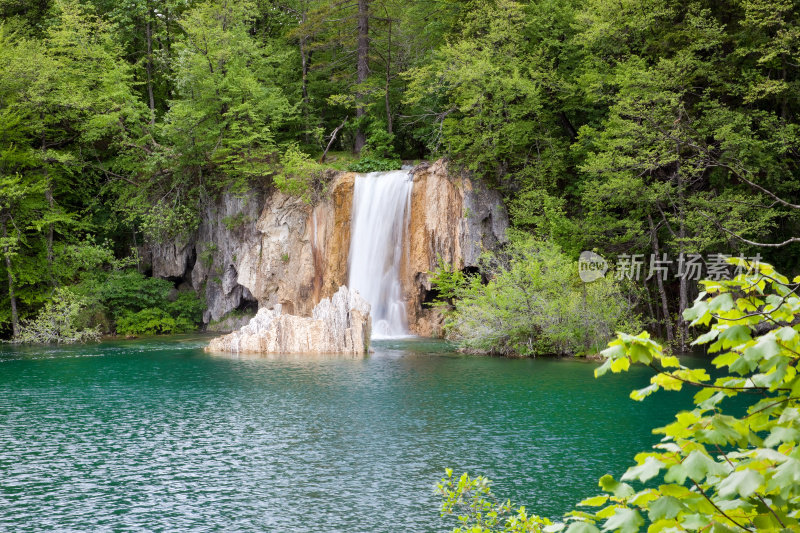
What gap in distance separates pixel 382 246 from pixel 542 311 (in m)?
10.8

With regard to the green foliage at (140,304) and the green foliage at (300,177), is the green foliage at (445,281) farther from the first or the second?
the green foliage at (140,304)

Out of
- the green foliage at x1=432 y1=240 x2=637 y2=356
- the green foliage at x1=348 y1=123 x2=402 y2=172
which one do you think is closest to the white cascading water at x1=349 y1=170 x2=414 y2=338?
the green foliage at x1=348 y1=123 x2=402 y2=172

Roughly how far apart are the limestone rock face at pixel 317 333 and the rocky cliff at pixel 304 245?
21.3 ft

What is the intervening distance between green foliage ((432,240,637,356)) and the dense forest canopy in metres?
2.06

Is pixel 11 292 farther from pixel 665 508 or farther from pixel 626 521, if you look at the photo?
pixel 665 508

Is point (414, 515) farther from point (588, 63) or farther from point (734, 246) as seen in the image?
point (588, 63)

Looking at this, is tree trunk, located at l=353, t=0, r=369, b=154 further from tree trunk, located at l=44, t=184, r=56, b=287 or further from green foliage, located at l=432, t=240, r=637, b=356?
tree trunk, located at l=44, t=184, r=56, b=287

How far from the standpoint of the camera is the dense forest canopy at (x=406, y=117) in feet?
82.5

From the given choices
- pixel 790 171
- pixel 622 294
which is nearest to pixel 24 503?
pixel 622 294

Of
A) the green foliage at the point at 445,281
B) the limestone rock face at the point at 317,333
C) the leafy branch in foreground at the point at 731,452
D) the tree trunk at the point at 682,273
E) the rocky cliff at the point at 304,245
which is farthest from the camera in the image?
the rocky cliff at the point at 304,245

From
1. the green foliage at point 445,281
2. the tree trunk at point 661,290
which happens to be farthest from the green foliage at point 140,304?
the tree trunk at point 661,290

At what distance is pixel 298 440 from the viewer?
13500mm

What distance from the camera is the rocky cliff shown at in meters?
32.0

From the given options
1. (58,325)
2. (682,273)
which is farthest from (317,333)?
(682,273)
